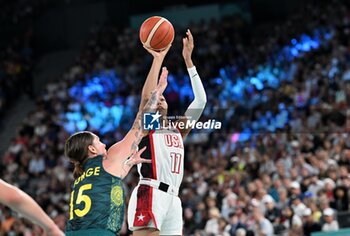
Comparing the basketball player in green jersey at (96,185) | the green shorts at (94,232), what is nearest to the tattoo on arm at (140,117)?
the basketball player in green jersey at (96,185)

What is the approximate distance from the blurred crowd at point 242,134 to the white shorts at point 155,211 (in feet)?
19.0

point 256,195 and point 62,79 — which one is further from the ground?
point 62,79

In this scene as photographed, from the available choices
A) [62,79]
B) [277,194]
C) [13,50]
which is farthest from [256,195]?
[13,50]

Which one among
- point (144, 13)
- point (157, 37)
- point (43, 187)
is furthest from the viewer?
point (144, 13)

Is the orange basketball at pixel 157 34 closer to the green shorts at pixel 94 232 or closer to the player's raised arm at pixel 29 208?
the green shorts at pixel 94 232

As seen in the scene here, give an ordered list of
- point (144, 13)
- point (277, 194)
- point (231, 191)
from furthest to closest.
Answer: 1. point (144, 13)
2. point (231, 191)
3. point (277, 194)

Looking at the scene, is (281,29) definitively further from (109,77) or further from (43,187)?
(43,187)

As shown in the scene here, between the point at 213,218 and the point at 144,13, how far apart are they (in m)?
14.6

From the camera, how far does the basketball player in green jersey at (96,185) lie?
577 centimetres

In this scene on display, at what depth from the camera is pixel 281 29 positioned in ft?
76.7

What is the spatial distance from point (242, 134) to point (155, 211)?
407 inches

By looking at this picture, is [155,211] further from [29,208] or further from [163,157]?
[29,208]

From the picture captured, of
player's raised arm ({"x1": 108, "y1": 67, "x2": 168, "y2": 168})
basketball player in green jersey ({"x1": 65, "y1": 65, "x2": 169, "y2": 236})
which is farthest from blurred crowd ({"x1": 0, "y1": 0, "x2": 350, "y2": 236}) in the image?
basketball player in green jersey ({"x1": 65, "y1": 65, "x2": 169, "y2": 236})

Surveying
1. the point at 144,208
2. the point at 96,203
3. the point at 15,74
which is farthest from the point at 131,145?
the point at 15,74
